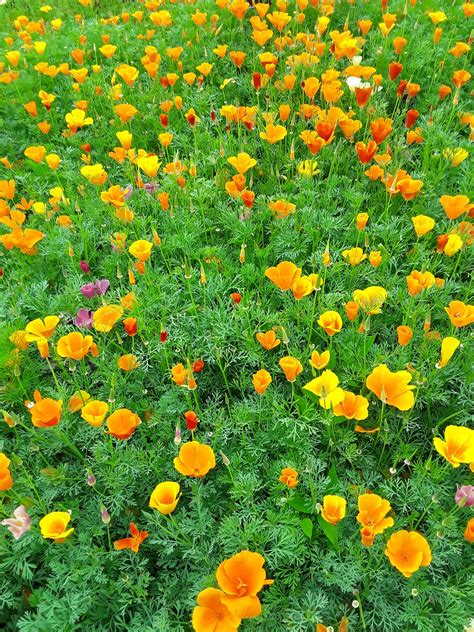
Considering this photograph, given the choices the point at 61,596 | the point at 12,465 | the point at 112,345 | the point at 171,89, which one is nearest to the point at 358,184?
the point at 112,345

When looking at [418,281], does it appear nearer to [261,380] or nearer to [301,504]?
[261,380]

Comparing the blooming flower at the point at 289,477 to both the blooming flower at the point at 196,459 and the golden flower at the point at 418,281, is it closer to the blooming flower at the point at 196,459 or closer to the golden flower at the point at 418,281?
the blooming flower at the point at 196,459

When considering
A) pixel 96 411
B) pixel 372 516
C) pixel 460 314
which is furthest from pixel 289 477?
pixel 460 314

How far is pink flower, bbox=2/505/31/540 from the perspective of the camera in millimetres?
1619

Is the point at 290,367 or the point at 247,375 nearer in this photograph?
the point at 290,367

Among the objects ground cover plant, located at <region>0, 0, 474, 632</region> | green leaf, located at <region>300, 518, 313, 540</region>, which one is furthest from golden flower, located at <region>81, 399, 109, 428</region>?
green leaf, located at <region>300, 518, 313, 540</region>

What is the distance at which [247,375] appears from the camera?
230 centimetres

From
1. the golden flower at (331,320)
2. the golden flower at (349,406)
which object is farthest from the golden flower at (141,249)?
the golden flower at (349,406)

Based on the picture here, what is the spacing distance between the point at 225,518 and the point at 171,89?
11.2 feet

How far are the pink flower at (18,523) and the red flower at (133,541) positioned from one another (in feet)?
0.97

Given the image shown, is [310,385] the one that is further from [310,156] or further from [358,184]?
[310,156]

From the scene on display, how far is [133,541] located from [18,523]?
37cm

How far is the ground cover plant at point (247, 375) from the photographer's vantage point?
1670 millimetres

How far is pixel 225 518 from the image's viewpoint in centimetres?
177
